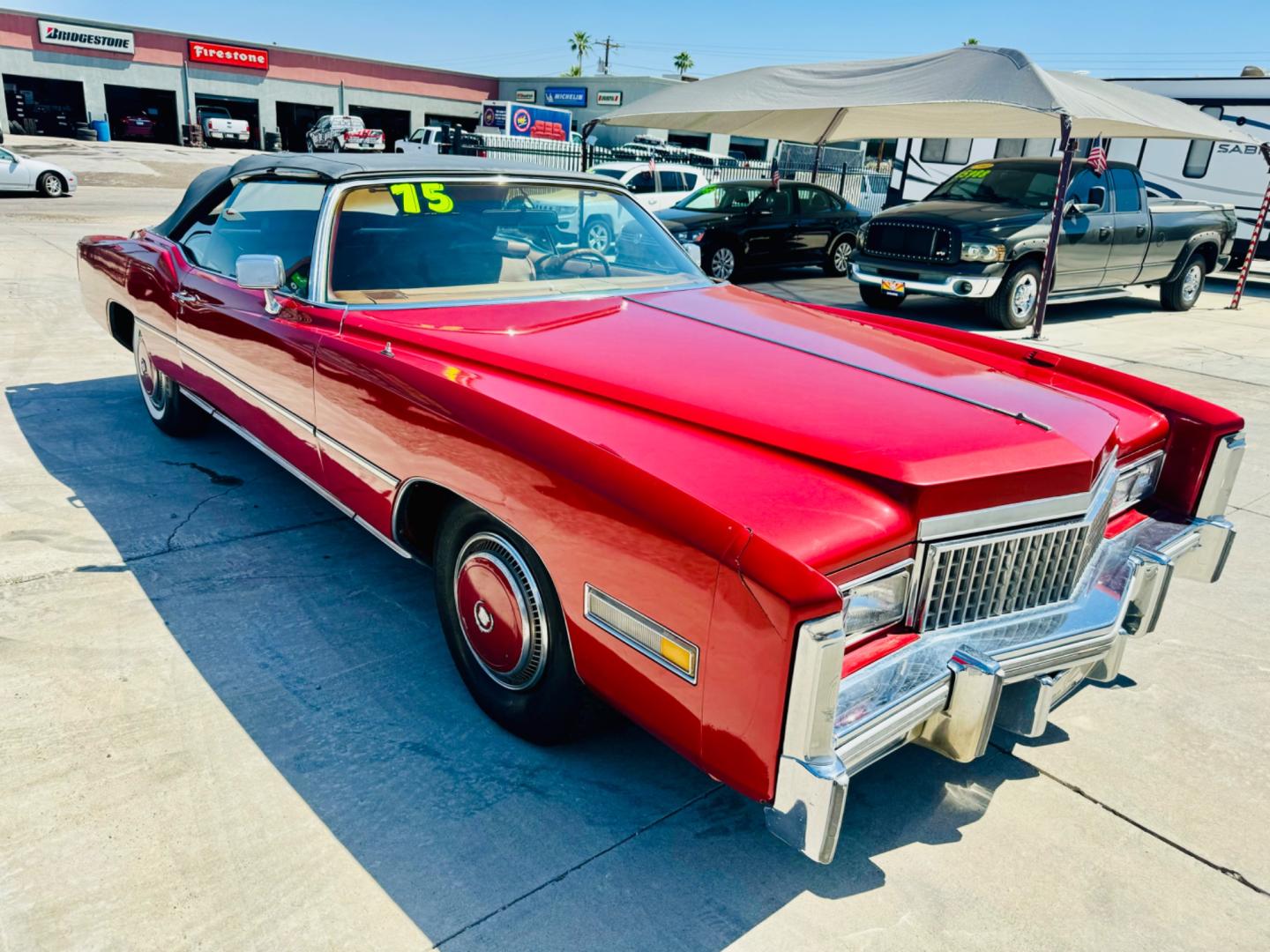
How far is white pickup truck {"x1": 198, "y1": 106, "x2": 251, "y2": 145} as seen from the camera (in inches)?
1667

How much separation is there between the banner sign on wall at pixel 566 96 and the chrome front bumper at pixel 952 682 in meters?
50.5

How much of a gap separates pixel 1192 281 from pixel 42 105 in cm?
4549

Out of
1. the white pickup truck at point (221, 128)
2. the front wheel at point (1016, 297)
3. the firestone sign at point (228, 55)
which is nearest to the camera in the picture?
the front wheel at point (1016, 297)

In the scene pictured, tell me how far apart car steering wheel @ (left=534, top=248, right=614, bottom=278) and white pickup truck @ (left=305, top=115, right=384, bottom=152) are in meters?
34.7

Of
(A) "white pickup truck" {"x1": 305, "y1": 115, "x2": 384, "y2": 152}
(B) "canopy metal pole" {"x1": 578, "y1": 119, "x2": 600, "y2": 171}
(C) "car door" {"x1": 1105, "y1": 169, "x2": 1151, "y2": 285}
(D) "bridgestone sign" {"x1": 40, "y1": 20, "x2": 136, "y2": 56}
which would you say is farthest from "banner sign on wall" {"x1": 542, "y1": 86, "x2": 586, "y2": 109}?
(C) "car door" {"x1": 1105, "y1": 169, "x2": 1151, "y2": 285}

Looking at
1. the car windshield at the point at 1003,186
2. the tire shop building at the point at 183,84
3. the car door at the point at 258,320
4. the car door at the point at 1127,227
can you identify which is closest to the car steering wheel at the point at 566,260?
the car door at the point at 258,320

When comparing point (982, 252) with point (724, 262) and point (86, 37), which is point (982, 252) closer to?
point (724, 262)

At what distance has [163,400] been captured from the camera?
5.05 metres

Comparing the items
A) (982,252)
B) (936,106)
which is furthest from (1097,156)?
(936,106)

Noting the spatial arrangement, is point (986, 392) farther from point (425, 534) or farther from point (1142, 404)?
point (425, 534)

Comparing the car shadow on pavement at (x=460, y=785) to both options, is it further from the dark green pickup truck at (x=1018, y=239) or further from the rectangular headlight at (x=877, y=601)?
the dark green pickup truck at (x=1018, y=239)

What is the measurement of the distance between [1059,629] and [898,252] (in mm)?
8695

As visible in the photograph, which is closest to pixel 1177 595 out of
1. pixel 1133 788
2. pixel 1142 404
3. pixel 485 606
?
pixel 1142 404

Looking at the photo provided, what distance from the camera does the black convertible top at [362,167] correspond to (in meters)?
3.57
